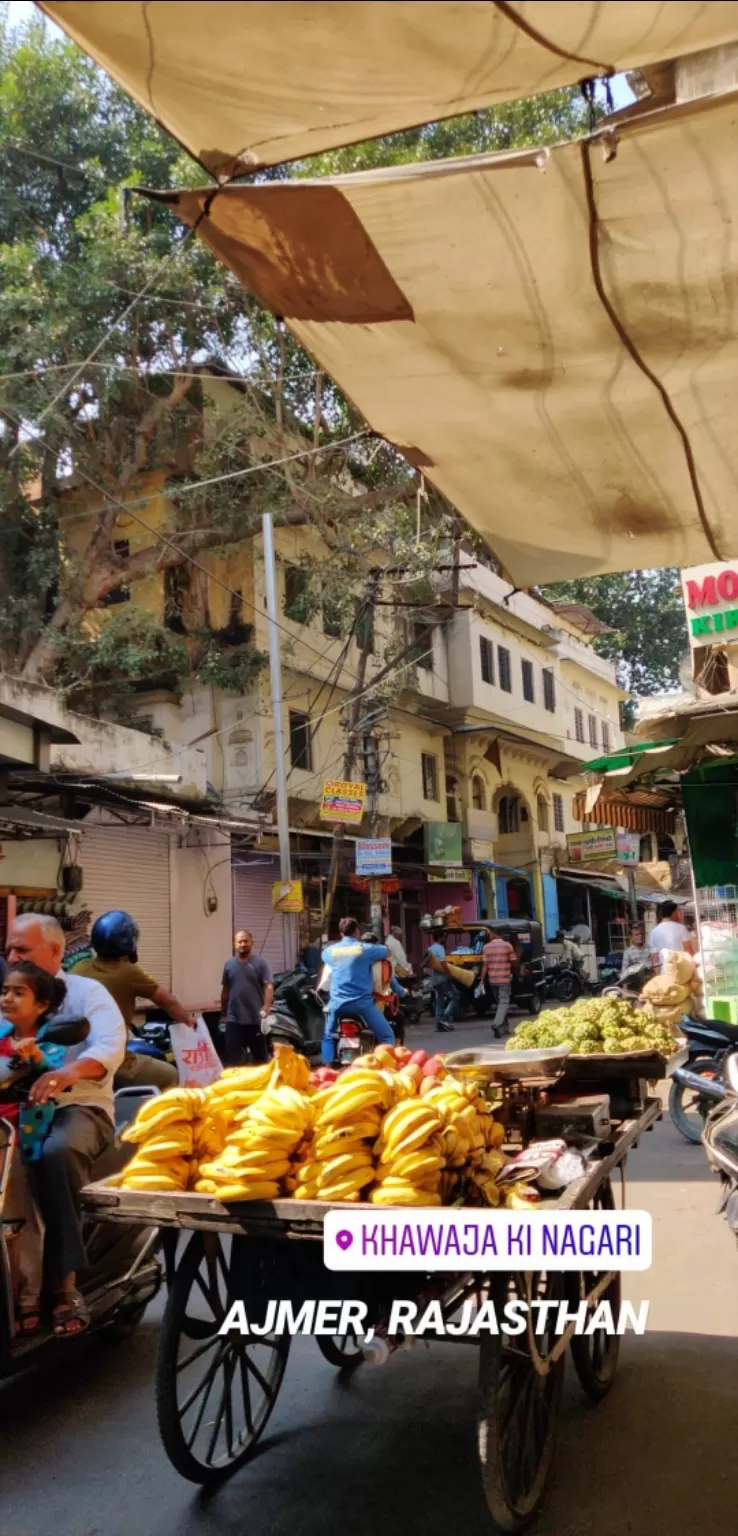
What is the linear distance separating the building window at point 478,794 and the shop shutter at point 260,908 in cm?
1083

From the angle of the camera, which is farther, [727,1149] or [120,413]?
[120,413]

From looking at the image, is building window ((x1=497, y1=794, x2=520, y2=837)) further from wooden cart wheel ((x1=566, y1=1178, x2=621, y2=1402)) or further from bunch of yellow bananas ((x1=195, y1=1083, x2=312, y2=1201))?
bunch of yellow bananas ((x1=195, y1=1083, x2=312, y2=1201))

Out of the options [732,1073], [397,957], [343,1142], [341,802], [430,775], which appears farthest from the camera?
[430,775]

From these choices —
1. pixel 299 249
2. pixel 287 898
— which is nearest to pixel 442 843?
pixel 287 898

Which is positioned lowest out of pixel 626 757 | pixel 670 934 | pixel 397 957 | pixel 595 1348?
A: pixel 595 1348

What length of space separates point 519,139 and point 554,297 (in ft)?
32.1

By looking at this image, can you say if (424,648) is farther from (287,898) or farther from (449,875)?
(287,898)

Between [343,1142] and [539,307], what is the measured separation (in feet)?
8.13

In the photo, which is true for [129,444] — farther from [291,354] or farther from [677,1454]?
[677,1454]

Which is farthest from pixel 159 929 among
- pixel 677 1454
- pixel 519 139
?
pixel 677 1454

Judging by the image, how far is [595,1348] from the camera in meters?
3.94

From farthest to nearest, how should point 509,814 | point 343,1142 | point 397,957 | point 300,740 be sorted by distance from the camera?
1. point 509,814
2. point 300,740
3. point 397,957
4. point 343,1142

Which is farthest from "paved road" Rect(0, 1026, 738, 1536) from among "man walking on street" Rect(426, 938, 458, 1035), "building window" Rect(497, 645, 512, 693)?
"building window" Rect(497, 645, 512, 693)

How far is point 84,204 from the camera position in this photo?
19312 millimetres
